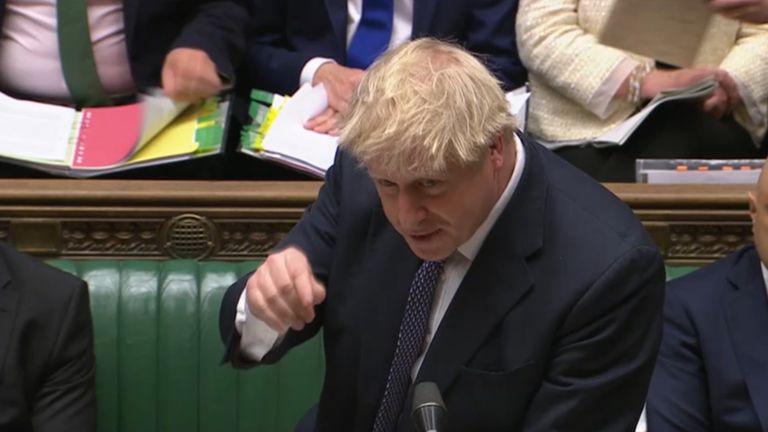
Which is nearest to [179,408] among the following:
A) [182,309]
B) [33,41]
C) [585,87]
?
[182,309]

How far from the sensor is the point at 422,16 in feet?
9.45

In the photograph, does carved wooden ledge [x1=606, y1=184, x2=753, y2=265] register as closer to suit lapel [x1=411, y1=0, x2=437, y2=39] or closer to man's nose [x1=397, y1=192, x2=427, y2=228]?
suit lapel [x1=411, y1=0, x2=437, y2=39]

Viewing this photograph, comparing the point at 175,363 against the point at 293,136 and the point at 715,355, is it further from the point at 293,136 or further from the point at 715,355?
the point at 715,355

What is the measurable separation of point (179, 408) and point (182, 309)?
182 millimetres

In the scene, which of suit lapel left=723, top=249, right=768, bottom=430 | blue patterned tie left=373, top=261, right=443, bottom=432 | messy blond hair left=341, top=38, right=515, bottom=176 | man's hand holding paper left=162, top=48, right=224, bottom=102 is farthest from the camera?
man's hand holding paper left=162, top=48, right=224, bottom=102

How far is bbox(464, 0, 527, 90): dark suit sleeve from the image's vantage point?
2.89 meters

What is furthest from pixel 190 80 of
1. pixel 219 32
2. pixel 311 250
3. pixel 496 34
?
pixel 311 250

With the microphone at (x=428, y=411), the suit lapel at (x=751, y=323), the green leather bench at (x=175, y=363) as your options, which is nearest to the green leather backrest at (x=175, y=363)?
the green leather bench at (x=175, y=363)

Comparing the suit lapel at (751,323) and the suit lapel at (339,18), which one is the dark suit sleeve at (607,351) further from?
the suit lapel at (339,18)

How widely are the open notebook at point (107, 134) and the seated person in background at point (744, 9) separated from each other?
0.93m

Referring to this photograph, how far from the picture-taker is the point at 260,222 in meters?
2.62

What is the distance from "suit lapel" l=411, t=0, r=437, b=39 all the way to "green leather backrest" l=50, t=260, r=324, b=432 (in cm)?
63

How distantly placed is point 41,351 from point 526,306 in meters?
0.82

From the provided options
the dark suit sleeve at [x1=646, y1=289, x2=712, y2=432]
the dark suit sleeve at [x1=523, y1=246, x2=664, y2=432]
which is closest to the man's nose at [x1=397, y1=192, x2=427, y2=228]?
the dark suit sleeve at [x1=523, y1=246, x2=664, y2=432]
